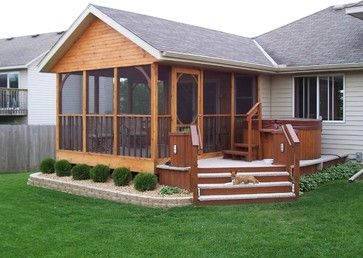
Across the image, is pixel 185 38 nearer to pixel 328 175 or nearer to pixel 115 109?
pixel 115 109

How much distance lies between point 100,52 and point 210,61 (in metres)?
2.82

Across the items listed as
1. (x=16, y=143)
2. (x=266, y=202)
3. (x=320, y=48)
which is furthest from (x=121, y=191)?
(x=16, y=143)

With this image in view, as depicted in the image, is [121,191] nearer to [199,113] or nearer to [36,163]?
[199,113]

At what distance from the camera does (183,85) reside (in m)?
13.0

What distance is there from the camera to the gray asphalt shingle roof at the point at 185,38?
10859mm

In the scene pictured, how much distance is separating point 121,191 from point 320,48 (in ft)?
24.8

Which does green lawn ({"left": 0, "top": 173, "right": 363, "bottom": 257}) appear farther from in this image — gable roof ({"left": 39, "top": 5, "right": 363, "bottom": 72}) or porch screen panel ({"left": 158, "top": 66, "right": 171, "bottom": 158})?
gable roof ({"left": 39, "top": 5, "right": 363, "bottom": 72})

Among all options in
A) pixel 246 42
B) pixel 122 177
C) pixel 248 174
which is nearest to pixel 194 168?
pixel 248 174

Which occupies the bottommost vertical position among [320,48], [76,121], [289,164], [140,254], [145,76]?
[140,254]

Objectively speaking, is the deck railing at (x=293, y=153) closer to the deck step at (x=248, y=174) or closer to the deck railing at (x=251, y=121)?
the deck step at (x=248, y=174)

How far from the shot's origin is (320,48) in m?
14.3

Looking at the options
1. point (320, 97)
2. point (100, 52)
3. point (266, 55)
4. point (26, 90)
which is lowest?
point (320, 97)

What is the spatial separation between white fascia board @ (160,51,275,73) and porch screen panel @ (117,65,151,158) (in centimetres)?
92

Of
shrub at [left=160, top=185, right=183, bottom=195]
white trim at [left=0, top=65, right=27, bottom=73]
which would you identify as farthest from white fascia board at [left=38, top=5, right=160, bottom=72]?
white trim at [left=0, top=65, right=27, bottom=73]
